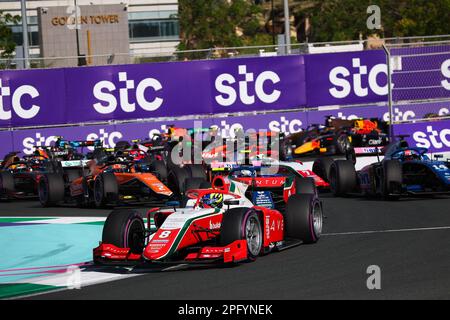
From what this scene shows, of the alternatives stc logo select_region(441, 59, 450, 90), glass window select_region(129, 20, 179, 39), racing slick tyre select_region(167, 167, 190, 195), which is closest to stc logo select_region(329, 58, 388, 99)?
stc logo select_region(441, 59, 450, 90)

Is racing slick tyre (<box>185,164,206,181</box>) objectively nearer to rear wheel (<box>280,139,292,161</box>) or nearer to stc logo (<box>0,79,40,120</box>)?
rear wheel (<box>280,139,292,161</box>)

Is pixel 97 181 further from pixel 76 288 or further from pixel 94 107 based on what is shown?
pixel 94 107

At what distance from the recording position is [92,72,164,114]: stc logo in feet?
106

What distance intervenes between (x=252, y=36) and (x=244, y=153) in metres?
80.2

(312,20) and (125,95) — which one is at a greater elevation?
(312,20)

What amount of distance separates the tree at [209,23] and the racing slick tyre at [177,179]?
69.2 metres

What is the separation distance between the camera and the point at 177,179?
2067cm

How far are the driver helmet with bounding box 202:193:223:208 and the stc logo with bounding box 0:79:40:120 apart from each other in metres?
19.2

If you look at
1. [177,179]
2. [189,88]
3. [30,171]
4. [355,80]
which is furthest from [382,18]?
[177,179]

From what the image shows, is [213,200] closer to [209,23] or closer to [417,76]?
[417,76]

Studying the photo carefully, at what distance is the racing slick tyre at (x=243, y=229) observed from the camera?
1226 centimetres

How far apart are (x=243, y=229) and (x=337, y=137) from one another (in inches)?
744

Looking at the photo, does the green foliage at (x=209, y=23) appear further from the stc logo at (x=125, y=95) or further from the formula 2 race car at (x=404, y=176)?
the formula 2 race car at (x=404, y=176)
